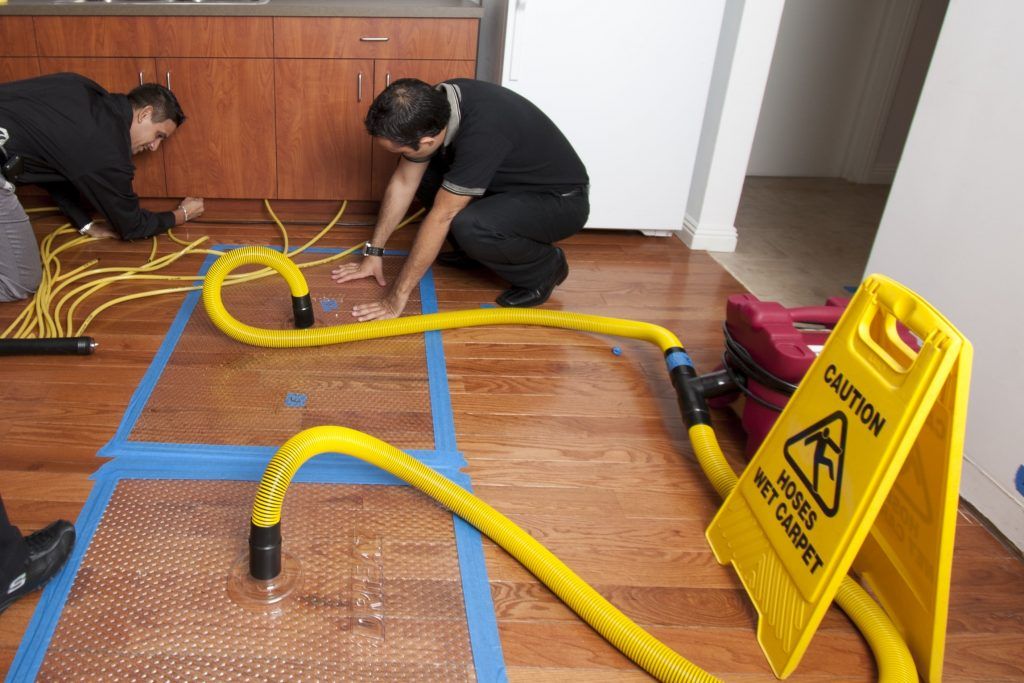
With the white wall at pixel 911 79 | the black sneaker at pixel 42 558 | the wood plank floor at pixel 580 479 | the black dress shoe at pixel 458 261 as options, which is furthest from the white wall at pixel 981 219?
the white wall at pixel 911 79

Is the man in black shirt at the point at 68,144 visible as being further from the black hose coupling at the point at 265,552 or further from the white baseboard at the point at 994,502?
the white baseboard at the point at 994,502

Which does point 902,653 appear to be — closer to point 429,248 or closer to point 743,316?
point 743,316

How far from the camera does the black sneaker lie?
136 cm

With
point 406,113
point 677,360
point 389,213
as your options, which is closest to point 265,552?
point 677,360

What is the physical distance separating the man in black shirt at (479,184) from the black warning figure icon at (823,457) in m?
1.36

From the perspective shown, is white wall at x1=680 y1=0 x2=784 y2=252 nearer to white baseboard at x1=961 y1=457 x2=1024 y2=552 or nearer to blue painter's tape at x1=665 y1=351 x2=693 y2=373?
blue painter's tape at x1=665 y1=351 x2=693 y2=373

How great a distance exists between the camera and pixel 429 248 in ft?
8.14

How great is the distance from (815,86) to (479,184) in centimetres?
322

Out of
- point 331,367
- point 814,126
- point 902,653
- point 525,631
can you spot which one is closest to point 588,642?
point 525,631

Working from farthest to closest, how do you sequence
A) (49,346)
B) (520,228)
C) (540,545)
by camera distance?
1. (520,228)
2. (49,346)
3. (540,545)

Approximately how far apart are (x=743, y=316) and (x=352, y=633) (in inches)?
49.1

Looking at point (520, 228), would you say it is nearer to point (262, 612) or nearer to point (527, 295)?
point (527, 295)

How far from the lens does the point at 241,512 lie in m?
1.66

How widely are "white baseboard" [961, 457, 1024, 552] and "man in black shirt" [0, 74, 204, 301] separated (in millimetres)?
2907
